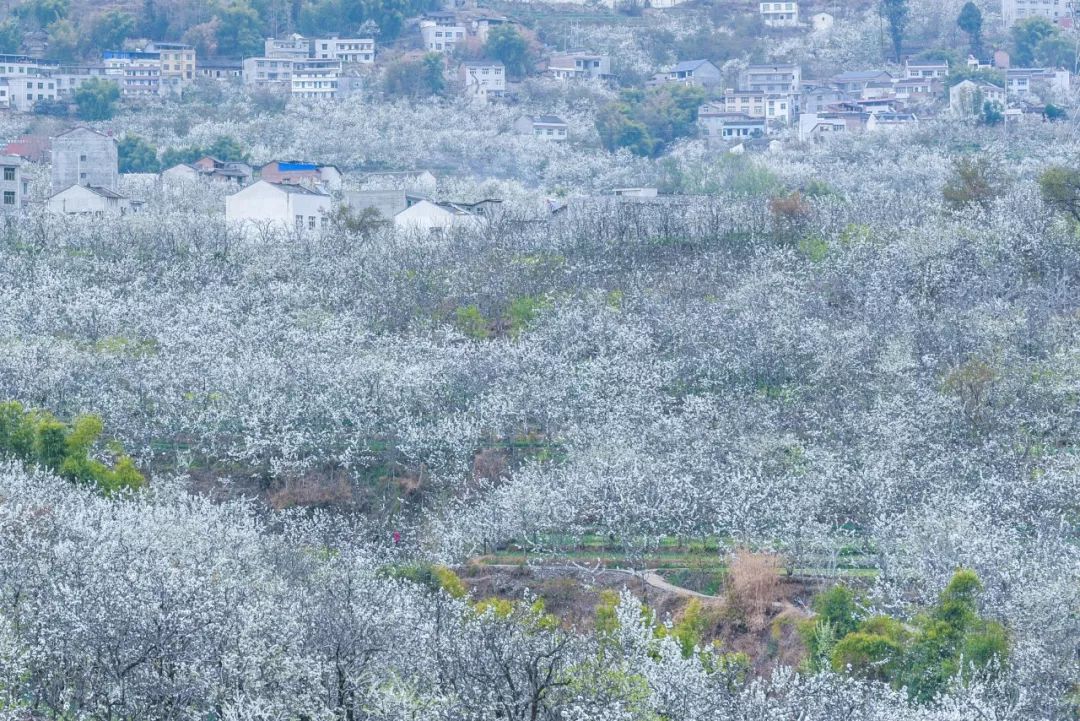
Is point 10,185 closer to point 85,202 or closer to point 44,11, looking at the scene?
point 85,202

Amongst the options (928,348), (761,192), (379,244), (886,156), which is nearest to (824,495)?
(928,348)

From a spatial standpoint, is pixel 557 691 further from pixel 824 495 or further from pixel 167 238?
pixel 167 238

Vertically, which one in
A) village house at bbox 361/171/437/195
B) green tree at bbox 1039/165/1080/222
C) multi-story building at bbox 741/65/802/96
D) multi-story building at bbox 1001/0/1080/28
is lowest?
village house at bbox 361/171/437/195

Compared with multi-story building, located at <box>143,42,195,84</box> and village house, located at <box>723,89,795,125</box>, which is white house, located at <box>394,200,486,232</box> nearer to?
village house, located at <box>723,89,795,125</box>

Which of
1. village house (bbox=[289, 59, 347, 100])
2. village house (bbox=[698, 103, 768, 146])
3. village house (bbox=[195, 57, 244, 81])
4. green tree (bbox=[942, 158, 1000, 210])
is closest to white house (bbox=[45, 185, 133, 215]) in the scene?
green tree (bbox=[942, 158, 1000, 210])

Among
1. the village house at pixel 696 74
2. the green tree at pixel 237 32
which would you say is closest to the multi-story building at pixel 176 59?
the green tree at pixel 237 32
